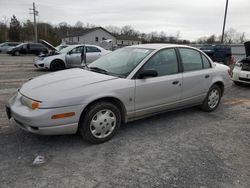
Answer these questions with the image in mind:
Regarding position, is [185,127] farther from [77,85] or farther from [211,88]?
[77,85]

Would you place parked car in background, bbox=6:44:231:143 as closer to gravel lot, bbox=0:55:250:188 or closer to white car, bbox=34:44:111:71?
gravel lot, bbox=0:55:250:188

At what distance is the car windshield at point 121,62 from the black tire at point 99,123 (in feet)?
2.11

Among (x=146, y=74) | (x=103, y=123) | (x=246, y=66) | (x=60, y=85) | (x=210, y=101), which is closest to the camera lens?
(x=60, y=85)

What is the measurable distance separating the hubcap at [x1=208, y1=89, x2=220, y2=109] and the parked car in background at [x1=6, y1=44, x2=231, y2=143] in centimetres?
13

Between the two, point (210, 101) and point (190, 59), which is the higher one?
point (190, 59)

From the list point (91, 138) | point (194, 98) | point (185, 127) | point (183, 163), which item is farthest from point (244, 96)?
point (91, 138)

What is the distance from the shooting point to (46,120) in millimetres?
3146

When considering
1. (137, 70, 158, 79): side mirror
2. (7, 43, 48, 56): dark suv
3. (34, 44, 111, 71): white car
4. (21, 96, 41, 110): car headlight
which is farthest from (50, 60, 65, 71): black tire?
(7, 43, 48, 56): dark suv

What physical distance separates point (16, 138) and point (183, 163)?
2625 mm

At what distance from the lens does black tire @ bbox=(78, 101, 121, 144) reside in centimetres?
345

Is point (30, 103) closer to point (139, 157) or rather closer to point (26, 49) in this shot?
point (139, 157)

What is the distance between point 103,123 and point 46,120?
87cm

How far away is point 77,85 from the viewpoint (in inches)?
136

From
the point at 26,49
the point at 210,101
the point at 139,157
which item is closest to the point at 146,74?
the point at 139,157
